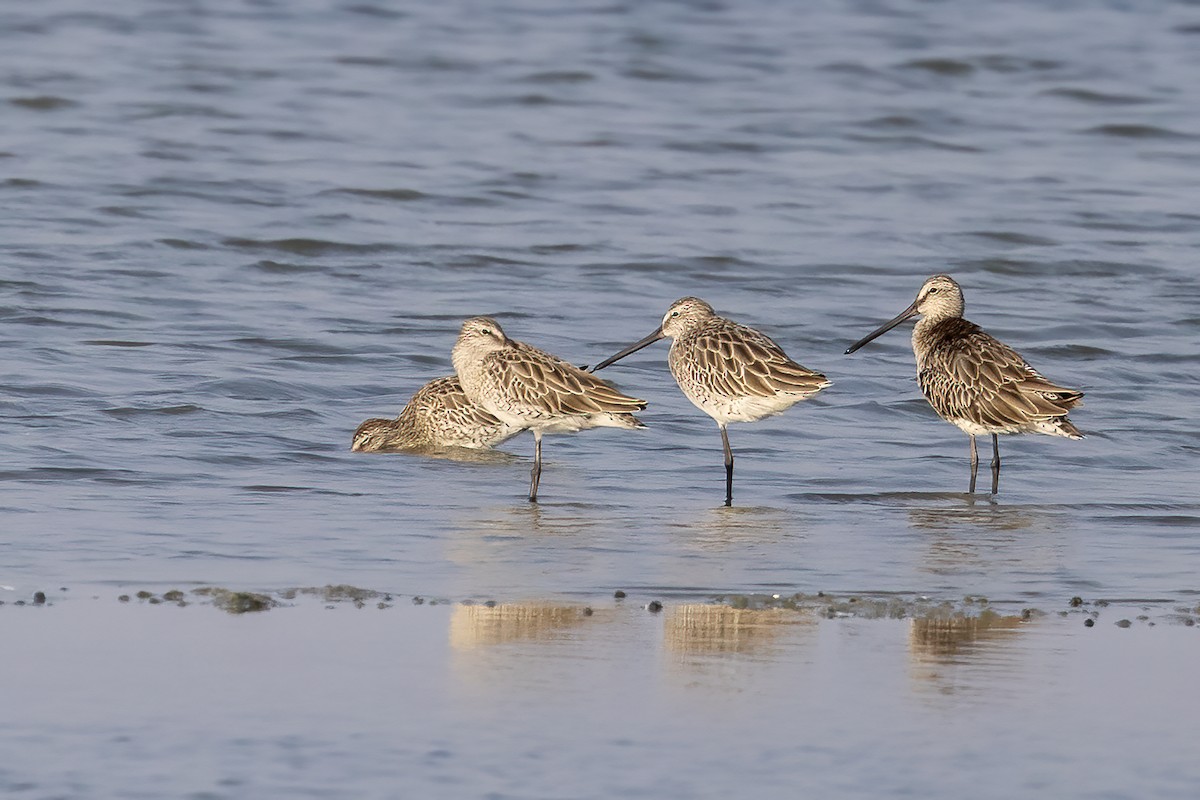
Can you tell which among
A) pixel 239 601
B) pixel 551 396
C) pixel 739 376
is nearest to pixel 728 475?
pixel 739 376

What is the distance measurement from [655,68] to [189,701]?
67.9ft

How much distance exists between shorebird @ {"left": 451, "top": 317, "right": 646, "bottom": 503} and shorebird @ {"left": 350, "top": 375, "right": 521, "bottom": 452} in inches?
22.5

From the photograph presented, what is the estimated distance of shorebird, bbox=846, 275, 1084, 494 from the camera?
384 inches

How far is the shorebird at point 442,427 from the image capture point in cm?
1069

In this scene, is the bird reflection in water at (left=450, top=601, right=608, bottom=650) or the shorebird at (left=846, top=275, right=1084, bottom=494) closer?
the bird reflection in water at (left=450, top=601, right=608, bottom=650)

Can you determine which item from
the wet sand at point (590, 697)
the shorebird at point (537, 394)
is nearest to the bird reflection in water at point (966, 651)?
the wet sand at point (590, 697)

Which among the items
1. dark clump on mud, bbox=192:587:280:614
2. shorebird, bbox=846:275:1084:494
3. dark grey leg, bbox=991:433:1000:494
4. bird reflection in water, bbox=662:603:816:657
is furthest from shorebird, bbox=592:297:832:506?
dark clump on mud, bbox=192:587:280:614

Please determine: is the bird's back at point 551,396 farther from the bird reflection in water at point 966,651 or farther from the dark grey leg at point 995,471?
the bird reflection in water at point 966,651

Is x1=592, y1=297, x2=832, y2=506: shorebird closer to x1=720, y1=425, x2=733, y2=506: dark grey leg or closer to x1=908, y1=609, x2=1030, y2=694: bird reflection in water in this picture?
x1=720, y1=425, x2=733, y2=506: dark grey leg

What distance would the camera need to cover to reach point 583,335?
13.7 metres

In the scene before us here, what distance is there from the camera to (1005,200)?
761 inches

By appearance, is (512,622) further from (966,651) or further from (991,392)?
(991,392)

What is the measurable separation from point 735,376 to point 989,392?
1.27 m

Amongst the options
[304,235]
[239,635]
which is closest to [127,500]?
[239,635]
